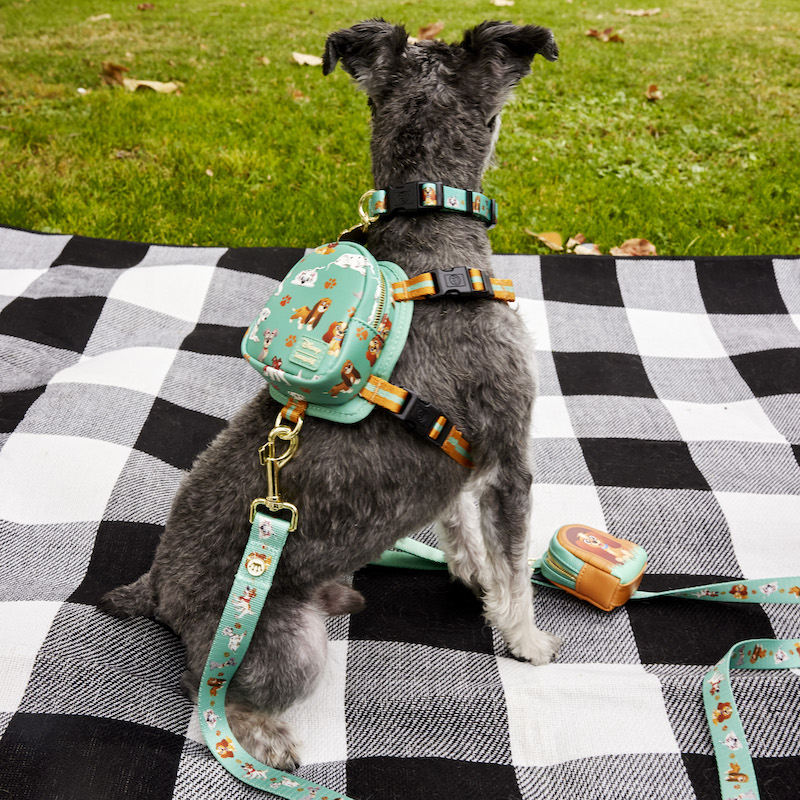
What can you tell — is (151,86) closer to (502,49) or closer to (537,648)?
(502,49)

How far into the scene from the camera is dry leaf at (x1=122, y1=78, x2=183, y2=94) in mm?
8383

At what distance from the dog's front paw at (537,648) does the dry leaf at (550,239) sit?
3.62 meters

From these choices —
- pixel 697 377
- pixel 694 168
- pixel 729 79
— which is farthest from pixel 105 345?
pixel 729 79

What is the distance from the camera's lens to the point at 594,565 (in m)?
3.06

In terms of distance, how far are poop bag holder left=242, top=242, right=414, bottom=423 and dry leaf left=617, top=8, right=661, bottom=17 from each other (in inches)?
470

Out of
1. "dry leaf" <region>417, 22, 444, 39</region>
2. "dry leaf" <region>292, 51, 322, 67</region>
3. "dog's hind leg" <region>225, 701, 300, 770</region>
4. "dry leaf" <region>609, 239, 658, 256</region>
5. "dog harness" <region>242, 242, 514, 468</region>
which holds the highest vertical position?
"dog harness" <region>242, 242, 514, 468</region>

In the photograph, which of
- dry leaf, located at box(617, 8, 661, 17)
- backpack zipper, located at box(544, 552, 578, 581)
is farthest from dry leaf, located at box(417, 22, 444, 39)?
backpack zipper, located at box(544, 552, 578, 581)

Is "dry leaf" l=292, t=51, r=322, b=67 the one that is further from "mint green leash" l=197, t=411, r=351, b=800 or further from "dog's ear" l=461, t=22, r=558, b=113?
"mint green leash" l=197, t=411, r=351, b=800

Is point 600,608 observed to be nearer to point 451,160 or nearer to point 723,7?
point 451,160

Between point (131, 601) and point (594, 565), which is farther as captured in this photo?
point (594, 565)

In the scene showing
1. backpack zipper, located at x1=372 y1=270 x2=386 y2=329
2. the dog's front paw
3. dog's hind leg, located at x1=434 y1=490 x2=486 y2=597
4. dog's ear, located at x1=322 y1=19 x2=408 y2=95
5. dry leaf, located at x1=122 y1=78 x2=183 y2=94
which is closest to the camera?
backpack zipper, located at x1=372 y1=270 x2=386 y2=329

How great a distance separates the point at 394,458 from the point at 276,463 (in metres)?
0.42

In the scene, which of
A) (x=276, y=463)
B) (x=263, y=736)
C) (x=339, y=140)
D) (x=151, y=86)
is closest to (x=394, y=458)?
(x=276, y=463)

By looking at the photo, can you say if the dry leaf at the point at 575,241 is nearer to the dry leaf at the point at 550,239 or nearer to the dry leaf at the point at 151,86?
the dry leaf at the point at 550,239
